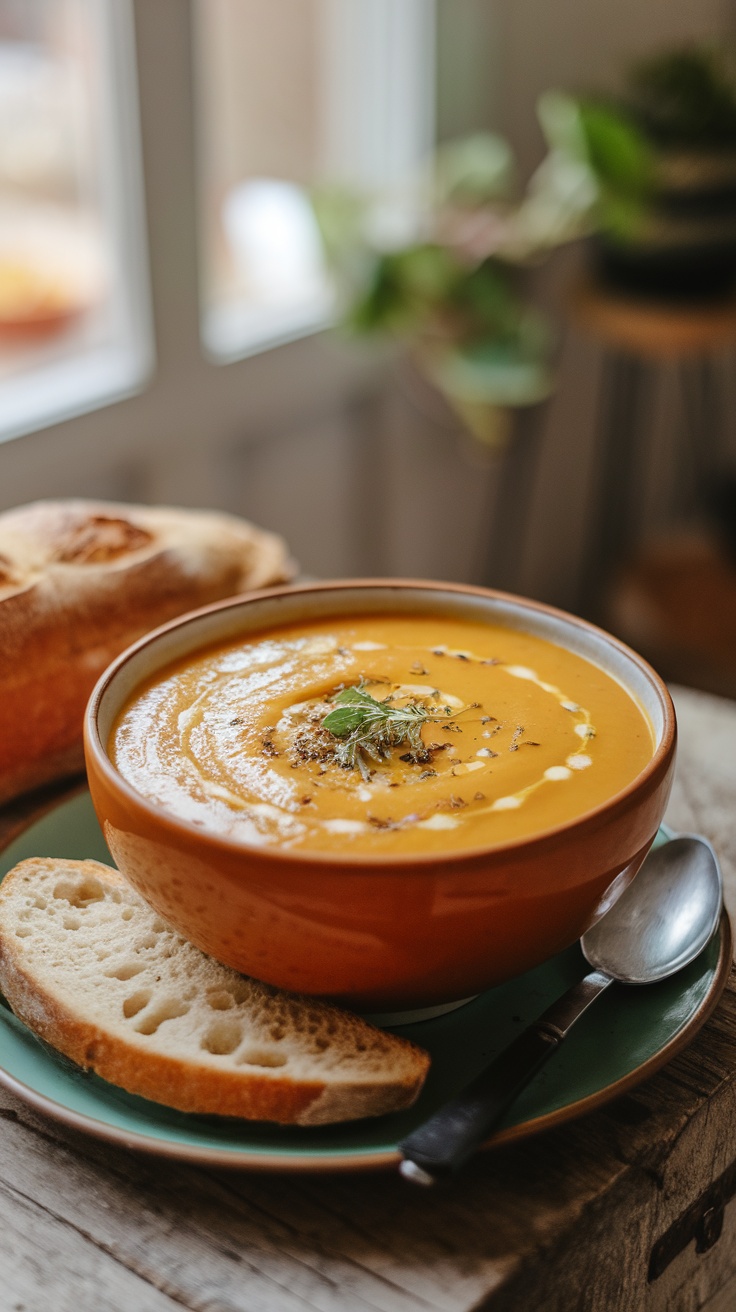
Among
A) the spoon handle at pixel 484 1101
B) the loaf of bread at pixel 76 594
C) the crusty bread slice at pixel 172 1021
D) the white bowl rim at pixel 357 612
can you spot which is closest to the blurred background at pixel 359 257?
the loaf of bread at pixel 76 594

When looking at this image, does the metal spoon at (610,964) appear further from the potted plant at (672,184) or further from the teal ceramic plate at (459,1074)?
the potted plant at (672,184)

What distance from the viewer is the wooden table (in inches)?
25.8

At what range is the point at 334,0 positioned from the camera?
258 centimetres

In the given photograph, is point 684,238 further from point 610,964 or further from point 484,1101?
point 484,1101

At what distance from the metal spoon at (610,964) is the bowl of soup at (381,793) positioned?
42 mm

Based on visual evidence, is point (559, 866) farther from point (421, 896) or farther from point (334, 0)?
point (334, 0)

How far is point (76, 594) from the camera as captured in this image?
1118 millimetres

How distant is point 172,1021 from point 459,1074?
0.17 metres

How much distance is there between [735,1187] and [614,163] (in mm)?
1935

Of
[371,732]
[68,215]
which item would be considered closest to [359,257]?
[68,215]

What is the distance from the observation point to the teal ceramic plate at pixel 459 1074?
687mm

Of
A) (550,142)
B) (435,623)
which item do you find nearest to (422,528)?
(550,142)

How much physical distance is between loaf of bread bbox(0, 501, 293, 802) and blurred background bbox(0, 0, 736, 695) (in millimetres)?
823

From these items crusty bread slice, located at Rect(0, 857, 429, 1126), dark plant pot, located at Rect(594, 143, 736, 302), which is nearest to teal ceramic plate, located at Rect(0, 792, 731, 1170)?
crusty bread slice, located at Rect(0, 857, 429, 1126)
